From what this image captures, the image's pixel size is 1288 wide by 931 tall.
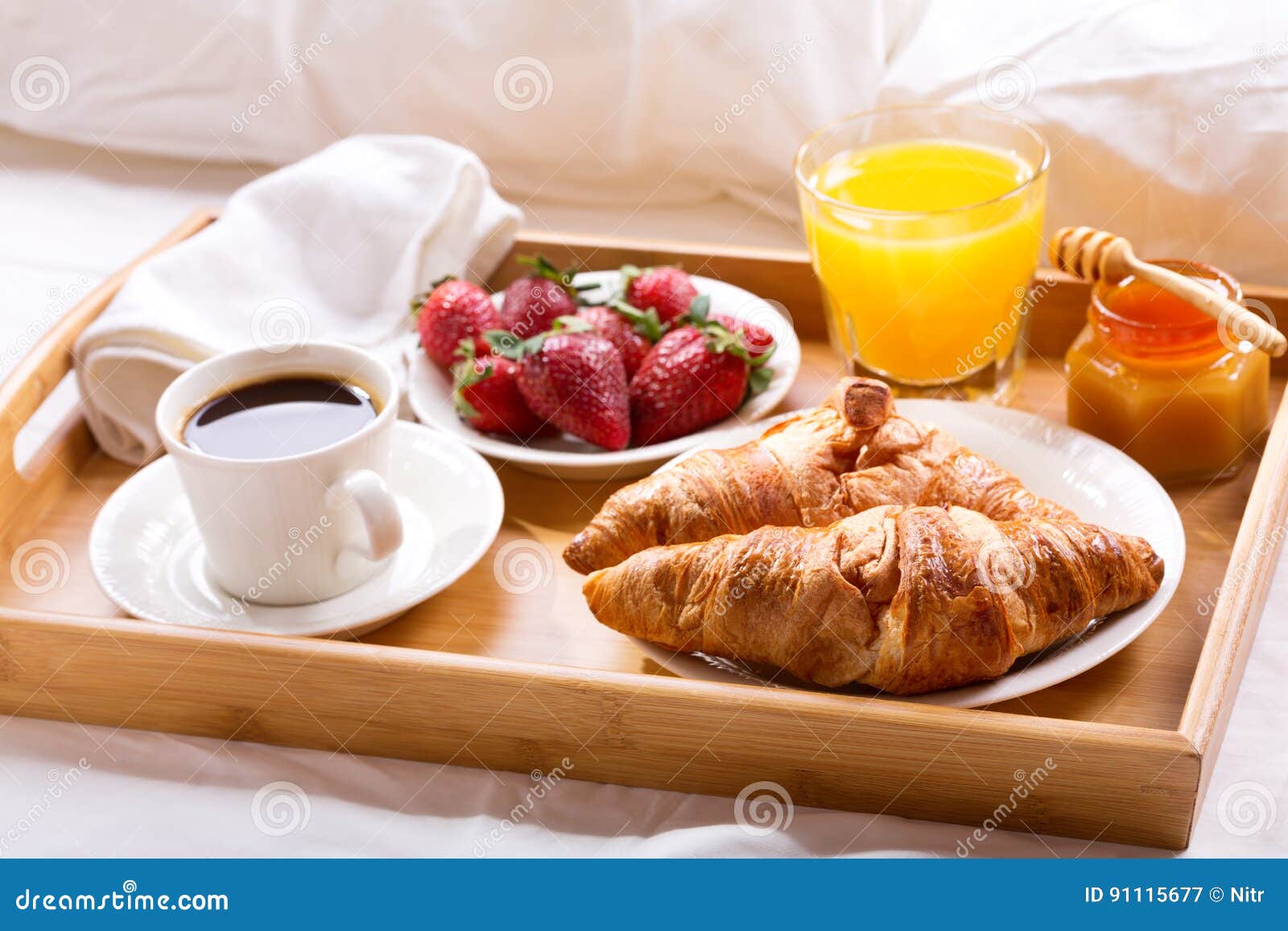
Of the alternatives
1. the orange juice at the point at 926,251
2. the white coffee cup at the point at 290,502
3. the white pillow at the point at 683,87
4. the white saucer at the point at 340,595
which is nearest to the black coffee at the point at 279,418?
the white coffee cup at the point at 290,502

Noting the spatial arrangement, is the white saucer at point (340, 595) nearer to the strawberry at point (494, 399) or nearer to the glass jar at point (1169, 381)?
the strawberry at point (494, 399)

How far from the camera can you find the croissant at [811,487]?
3.78 ft

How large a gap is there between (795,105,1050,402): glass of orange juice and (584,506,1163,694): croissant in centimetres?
40

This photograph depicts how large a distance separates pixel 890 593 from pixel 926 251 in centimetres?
50

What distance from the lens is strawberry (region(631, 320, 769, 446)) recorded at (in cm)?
138

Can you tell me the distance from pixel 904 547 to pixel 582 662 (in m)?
0.31

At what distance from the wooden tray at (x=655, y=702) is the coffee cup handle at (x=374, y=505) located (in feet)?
0.32

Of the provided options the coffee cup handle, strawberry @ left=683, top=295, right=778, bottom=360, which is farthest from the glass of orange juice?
the coffee cup handle

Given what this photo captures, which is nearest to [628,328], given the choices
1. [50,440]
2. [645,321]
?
[645,321]

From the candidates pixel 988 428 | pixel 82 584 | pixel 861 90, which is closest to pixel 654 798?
pixel 988 428

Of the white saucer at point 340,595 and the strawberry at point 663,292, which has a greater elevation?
the strawberry at point 663,292

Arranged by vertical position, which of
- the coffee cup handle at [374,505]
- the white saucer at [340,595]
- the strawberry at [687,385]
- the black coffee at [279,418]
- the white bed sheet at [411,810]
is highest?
the black coffee at [279,418]

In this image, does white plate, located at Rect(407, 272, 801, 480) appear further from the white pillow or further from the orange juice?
the white pillow

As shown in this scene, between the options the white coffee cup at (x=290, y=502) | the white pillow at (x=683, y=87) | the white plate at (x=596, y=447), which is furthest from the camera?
the white pillow at (x=683, y=87)
